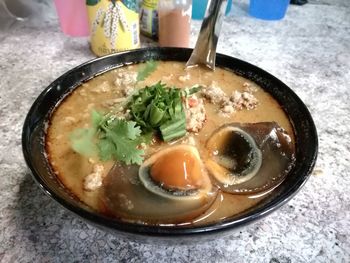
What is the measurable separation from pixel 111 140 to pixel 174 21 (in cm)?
73

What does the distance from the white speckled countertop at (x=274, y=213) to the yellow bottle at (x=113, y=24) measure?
12 cm

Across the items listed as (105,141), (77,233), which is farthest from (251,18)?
(77,233)

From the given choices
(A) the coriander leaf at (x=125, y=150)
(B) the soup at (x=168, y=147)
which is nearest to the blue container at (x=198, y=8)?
(B) the soup at (x=168, y=147)

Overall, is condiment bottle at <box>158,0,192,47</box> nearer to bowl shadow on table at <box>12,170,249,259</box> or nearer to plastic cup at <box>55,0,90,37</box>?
plastic cup at <box>55,0,90,37</box>

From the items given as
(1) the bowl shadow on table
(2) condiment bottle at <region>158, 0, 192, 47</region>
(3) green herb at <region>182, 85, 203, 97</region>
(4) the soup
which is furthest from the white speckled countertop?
(3) green herb at <region>182, 85, 203, 97</region>

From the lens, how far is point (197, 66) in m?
1.18

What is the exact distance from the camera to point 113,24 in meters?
1.37

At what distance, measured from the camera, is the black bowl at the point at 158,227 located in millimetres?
647

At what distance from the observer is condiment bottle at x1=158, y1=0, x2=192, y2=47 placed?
1.42m

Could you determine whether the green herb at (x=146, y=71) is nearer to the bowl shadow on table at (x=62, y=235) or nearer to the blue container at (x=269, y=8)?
the bowl shadow on table at (x=62, y=235)

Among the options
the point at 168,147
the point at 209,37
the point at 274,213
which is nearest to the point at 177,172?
the point at 168,147

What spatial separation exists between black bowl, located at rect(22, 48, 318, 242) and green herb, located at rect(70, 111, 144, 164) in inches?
3.6

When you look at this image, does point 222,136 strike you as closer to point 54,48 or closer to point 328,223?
point 328,223

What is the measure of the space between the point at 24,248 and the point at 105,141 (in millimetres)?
277
